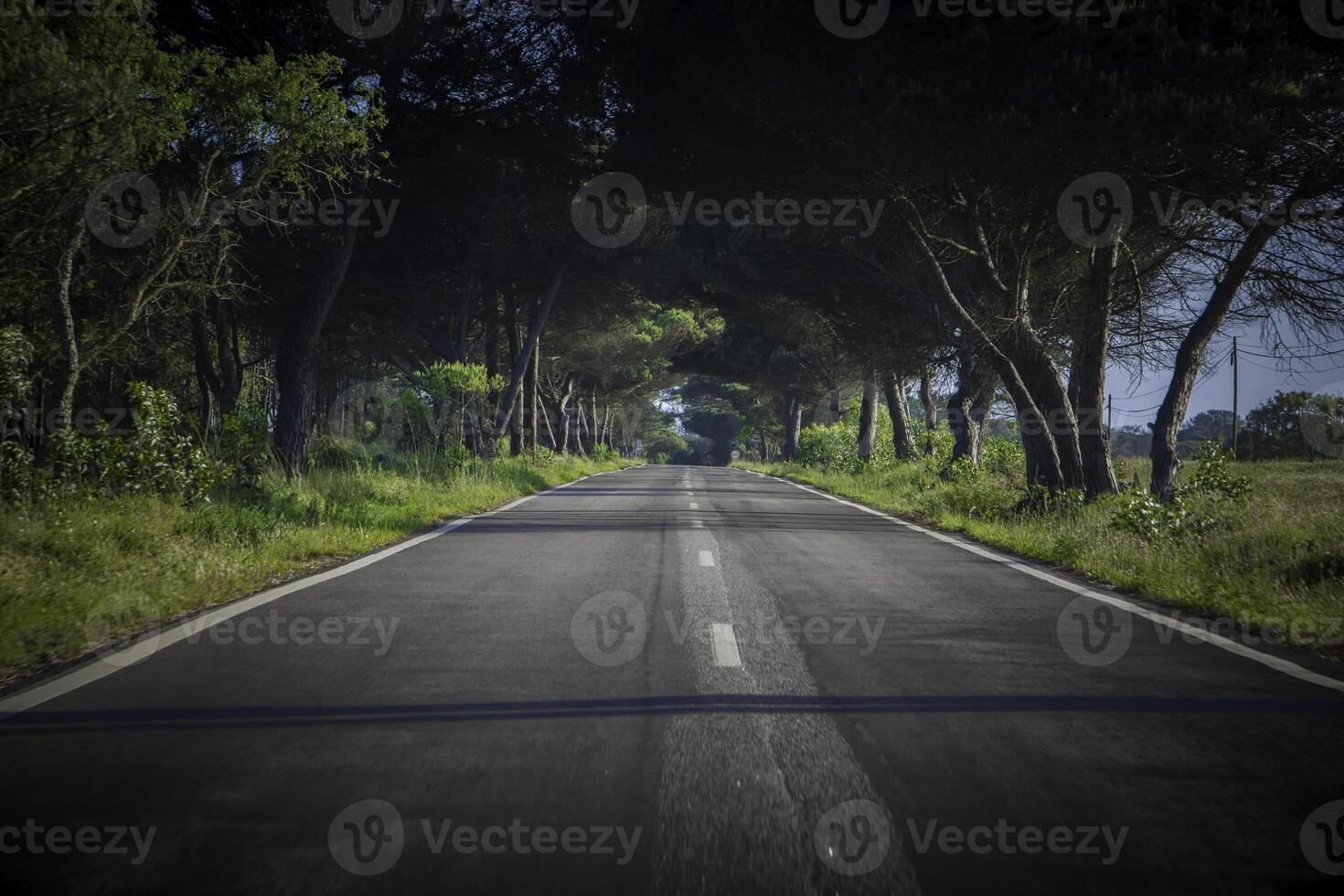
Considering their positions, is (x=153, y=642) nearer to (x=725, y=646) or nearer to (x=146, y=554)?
(x=146, y=554)

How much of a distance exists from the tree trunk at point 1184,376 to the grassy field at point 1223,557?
1.21 meters

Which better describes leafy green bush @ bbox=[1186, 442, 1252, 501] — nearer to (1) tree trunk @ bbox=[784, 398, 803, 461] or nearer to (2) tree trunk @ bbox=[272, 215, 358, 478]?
(2) tree trunk @ bbox=[272, 215, 358, 478]

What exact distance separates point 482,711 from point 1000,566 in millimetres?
6827

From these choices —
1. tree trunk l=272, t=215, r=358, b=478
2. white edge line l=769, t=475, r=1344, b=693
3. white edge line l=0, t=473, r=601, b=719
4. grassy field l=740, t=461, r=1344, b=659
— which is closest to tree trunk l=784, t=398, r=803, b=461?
grassy field l=740, t=461, r=1344, b=659

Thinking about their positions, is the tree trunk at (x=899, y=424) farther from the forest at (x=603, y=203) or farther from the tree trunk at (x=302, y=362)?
the tree trunk at (x=302, y=362)

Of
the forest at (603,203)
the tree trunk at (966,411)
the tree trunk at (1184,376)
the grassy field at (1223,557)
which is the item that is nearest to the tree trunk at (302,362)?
the forest at (603,203)

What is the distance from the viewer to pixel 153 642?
5.69 metres

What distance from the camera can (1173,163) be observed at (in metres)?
11.5

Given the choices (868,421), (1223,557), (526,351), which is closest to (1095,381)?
(1223,557)

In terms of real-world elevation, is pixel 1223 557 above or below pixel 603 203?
below

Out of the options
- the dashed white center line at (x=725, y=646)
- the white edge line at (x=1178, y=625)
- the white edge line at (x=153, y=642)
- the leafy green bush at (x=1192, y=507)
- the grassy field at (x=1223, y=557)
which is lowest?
the white edge line at (x=153, y=642)

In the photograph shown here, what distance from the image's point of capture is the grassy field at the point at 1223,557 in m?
6.55

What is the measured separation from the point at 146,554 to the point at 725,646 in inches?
206

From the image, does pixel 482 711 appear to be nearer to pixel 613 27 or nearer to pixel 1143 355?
pixel 613 27
